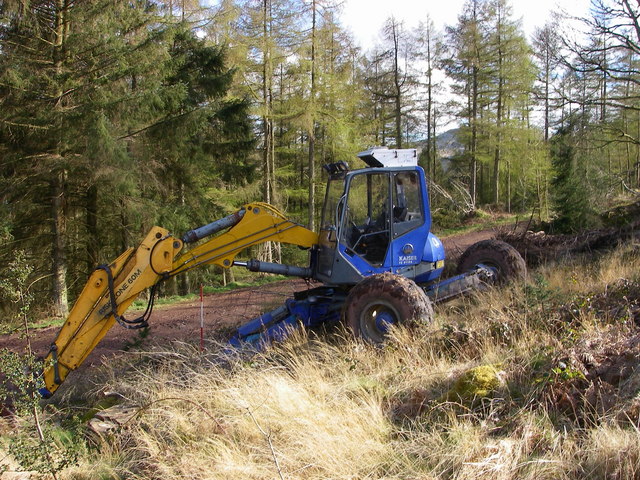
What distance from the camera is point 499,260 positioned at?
8.27 meters

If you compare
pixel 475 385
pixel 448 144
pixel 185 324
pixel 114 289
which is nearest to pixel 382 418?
pixel 475 385

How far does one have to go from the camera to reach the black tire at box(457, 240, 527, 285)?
26.7 ft

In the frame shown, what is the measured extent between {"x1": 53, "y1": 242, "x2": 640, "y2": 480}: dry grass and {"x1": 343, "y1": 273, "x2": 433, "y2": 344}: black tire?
Answer: 0.24 meters

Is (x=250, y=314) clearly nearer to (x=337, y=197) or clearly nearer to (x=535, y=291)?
(x=337, y=197)

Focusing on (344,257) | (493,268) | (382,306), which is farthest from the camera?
(493,268)

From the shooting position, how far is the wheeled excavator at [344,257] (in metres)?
6.03

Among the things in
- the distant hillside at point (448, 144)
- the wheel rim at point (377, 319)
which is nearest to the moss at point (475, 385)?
the wheel rim at point (377, 319)

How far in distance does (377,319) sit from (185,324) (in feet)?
16.5

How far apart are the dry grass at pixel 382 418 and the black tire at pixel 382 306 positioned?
0.24m

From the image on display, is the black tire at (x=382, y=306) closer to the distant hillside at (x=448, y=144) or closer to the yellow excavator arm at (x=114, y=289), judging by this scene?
the yellow excavator arm at (x=114, y=289)

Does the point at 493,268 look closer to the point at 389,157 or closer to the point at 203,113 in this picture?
the point at 389,157

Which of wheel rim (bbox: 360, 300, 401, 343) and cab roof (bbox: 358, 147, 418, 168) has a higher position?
cab roof (bbox: 358, 147, 418, 168)

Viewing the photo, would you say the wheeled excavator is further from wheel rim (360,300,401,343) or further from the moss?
the moss

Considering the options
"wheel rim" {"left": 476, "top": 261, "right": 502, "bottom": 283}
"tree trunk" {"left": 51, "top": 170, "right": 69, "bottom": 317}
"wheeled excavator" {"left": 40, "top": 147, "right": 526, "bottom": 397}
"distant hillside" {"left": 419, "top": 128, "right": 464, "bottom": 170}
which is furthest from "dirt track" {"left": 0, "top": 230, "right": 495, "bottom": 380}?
"distant hillside" {"left": 419, "top": 128, "right": 464, "bottom": 170}
